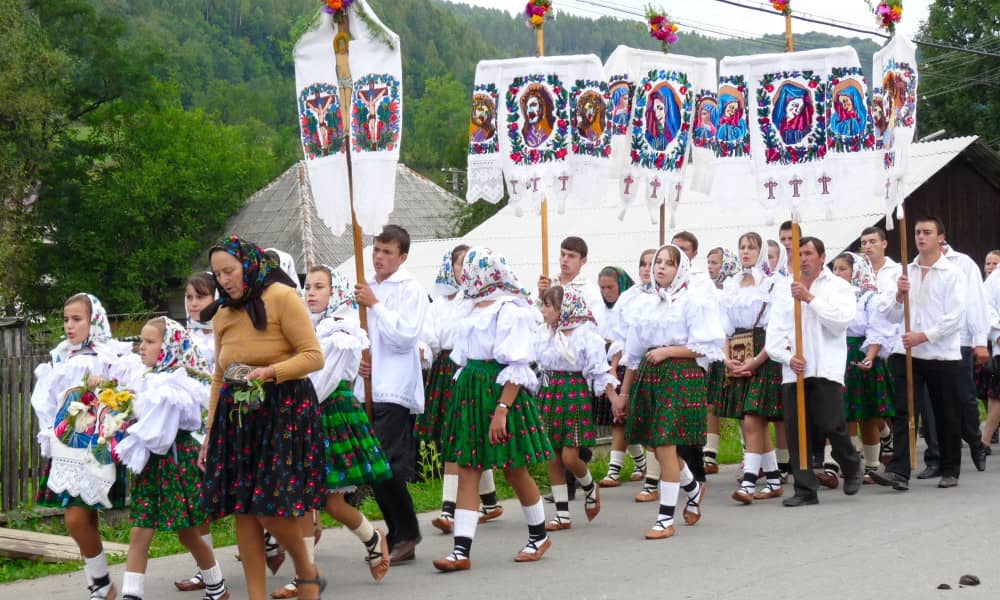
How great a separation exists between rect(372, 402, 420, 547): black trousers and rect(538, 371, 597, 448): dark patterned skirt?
5.04 feet

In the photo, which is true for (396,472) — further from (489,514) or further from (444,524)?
(489,514)

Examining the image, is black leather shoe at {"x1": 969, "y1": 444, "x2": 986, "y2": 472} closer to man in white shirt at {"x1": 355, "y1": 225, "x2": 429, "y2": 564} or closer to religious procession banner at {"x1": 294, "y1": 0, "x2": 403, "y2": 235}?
man in white shirt at {"x1": 355, "y1": 225, "x2": 429, "y2": 564}

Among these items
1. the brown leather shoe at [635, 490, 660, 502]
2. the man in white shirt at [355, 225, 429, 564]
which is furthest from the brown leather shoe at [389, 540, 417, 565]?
the brown leather shoe at [635, 490, 660, 502]

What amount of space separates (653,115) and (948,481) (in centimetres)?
396

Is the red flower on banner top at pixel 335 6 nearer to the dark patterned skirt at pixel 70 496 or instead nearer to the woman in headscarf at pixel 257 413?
the woman in headscarf at pixel 257 413

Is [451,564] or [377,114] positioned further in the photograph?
[377,114]

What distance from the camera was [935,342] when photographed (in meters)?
10.9

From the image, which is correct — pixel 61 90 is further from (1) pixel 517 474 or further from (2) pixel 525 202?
(1) pixel 517 474

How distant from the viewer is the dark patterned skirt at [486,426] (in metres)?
7.68

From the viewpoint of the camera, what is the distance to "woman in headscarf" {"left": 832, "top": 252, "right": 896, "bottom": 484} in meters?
11.2

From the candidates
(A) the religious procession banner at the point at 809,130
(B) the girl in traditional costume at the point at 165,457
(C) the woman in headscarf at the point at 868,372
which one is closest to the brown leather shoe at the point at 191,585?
(B) the girl in traditional costume at the point at 165,457

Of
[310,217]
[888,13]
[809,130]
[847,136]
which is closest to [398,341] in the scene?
[809,130]

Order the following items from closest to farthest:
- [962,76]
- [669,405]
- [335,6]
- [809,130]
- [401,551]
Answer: [401,551] → [335,6] → [669,405] → [809,130] → [962,76]

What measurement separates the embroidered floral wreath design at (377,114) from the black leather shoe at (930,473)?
573 cm
